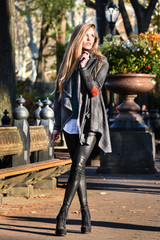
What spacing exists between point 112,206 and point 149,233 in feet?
5.56

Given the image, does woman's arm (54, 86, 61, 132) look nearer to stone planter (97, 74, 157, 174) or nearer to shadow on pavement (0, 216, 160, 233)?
shadow on pavement (0, 216, 160, 233)

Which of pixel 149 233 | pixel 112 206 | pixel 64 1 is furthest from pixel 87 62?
pixel 64 1

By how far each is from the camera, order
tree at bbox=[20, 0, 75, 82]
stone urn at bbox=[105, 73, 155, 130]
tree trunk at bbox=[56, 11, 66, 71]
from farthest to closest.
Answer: tree trunk at bbox=[56, 11, 66, 71] < tree at bbox=[20, 0, 75, 82] < stone urn at bbox=[105, 73, 155, 130]

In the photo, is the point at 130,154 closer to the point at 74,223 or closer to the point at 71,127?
the point at 74,223

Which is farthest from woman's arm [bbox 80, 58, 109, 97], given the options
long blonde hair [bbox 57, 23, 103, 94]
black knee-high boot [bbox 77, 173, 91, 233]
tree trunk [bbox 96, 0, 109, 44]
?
tree trunk [bbox 96, 0, 109, 44]

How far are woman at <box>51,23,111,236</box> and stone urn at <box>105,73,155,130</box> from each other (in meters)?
5.82

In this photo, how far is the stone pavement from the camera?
17.2ft

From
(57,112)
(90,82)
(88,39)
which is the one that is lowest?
(57,112)

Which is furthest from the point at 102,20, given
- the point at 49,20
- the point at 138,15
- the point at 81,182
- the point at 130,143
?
the point at 49,20

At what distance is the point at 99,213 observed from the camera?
21.2 ft

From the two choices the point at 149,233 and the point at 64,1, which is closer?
the point at 149,233

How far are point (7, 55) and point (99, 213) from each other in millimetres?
7872

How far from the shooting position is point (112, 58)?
1138 cm

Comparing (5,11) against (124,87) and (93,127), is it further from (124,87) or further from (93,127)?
(93,127)
